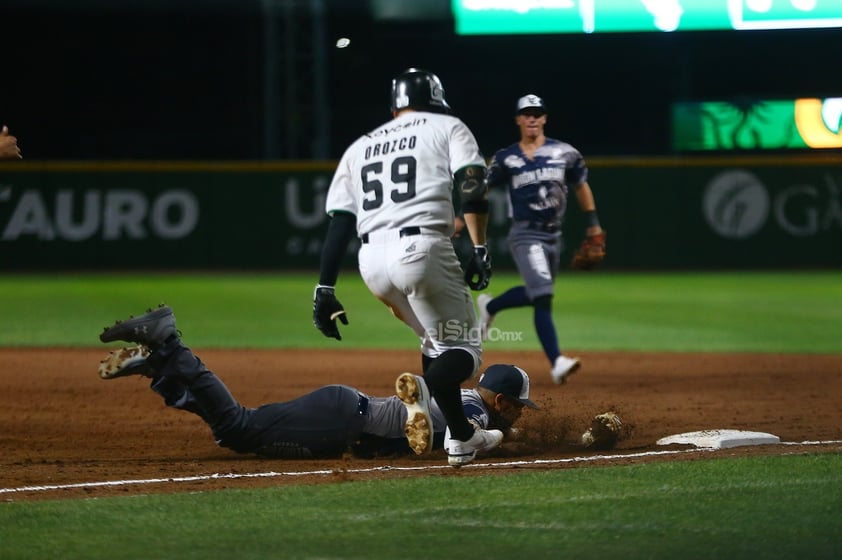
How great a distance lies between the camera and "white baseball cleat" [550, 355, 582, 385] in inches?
310

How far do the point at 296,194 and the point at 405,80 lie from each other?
15133 mm

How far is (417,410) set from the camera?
200 inches

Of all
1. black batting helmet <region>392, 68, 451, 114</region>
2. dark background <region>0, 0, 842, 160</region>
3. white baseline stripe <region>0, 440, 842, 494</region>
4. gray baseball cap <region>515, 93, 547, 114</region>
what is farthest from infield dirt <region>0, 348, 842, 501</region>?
dark background <region>0, 0, 842, 160</region>

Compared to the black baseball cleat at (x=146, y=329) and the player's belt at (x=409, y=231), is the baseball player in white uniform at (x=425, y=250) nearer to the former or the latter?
the player's belt at (x=409, y=231)

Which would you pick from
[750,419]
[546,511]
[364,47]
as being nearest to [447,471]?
[546,511]

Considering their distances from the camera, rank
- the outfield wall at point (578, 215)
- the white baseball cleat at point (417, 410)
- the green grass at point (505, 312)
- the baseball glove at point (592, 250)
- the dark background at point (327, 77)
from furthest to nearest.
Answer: the dark background at point (327, 77), the outfield wall at point (578, 215), the green grass at point (505, 312), the baseball glove at point (592, 250), the white baseball cleat at point (417, 410)

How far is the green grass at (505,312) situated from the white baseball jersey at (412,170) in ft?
19.4

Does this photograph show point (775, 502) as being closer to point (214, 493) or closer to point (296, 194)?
point (214, 493)

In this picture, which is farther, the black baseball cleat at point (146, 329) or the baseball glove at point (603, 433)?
the baseball glove at point (603, 433)

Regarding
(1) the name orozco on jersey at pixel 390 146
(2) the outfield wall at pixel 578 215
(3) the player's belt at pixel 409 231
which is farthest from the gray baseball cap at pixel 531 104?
(2) the outfield wall at pixel 578 215

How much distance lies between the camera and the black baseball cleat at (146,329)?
199 inches

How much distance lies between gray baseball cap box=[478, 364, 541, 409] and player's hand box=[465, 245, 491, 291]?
515 millimetres

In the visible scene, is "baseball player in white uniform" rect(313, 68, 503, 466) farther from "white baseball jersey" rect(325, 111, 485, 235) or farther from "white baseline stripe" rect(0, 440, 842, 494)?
"white baseline stripe" rect(0, 440, 842, 494)

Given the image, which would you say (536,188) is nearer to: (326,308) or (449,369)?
(326,308)
